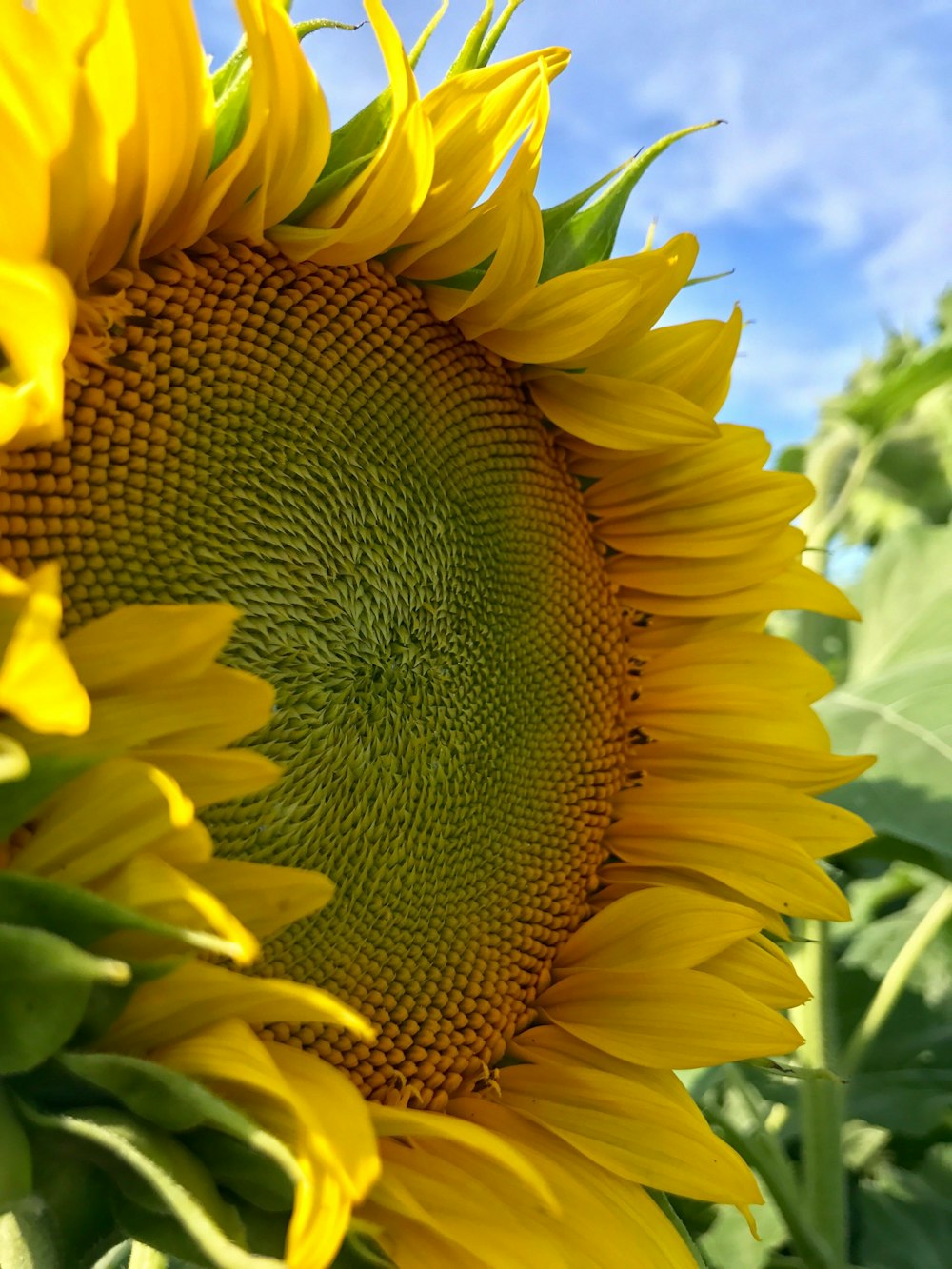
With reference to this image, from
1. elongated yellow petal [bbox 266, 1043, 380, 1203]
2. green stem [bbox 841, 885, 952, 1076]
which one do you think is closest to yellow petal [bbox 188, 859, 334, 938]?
elongated yellow petal [bbox 266, 1043, 380, 1203]

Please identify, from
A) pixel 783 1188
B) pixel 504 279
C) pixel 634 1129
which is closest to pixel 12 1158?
pixel 634 1129

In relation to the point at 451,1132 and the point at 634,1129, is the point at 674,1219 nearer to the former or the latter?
the point at 634,1129

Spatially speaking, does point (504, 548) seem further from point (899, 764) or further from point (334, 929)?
point (899, 764)

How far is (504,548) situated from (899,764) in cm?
86

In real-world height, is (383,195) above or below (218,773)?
above

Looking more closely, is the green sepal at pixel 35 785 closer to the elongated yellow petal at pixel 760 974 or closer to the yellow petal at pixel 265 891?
the yellow petal at pixel 265 891

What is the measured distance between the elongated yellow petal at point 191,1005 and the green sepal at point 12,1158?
8 cm

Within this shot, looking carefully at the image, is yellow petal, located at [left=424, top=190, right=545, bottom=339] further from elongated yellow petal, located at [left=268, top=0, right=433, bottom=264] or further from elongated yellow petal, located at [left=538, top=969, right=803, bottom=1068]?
elongated yellow petal, located at [left=538, top=969, right=803, bottom=1068]

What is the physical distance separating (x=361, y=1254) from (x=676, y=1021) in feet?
1.46

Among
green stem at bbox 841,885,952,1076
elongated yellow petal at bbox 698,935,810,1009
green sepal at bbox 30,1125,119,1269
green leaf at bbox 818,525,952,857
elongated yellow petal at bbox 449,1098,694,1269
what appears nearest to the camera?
green sepal at bbox 30,1125,119,1269

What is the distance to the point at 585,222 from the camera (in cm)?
143

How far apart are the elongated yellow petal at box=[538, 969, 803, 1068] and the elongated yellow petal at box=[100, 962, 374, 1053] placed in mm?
486

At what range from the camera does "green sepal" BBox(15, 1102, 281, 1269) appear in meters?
0.86

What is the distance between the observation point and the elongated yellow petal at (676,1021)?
4.30ft
